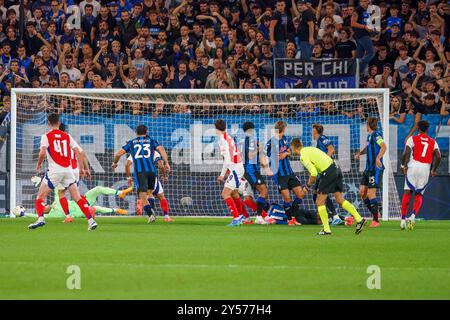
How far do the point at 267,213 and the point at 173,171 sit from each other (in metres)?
3.07

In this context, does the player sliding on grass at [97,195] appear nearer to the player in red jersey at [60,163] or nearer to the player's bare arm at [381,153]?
the player in red jersey at [60,163]

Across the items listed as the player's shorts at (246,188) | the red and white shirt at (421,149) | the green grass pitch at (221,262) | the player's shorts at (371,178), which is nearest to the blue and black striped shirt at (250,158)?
the player's shorts at (246,188)

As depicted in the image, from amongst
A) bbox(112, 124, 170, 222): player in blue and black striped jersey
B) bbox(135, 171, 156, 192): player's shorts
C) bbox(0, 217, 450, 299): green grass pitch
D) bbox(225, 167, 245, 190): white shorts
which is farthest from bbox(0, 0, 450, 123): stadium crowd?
bbox(0, 217, 450, 299): green grass pitch

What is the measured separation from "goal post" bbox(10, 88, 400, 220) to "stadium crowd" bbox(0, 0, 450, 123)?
20 centimetres

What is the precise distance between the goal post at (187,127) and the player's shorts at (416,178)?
117 inches

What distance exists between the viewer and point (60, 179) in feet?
60.6

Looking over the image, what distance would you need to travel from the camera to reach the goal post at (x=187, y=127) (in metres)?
23.4

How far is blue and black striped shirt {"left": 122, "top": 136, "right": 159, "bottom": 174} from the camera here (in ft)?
69.5

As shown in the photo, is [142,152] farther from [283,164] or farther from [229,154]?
[283,164]

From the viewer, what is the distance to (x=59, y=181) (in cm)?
1852

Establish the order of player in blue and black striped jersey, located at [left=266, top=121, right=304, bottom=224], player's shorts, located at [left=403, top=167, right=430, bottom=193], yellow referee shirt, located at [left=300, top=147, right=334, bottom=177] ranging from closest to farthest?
yellow referee shirt, located at [left=300, top=147, right=334, bottom=177]
player's shorts, located at [left=403, top=167, right=430, bottom=193]
player in blue and black striped jersey, located at [left=266, top=121, right=304, bottom=224]

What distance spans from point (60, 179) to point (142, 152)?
9.75 feet

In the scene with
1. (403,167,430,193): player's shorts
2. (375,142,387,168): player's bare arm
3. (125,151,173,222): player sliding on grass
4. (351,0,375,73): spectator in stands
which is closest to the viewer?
(403,167,430,193): player's shorts

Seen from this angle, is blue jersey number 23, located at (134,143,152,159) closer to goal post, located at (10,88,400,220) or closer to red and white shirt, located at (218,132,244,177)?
red and white shirt, located at (218,132,244,177)
